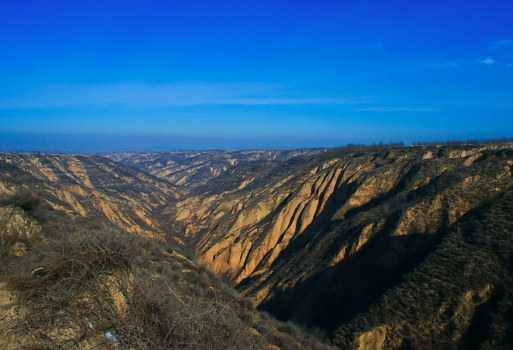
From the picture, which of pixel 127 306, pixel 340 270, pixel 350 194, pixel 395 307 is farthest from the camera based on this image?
pixel 350 194

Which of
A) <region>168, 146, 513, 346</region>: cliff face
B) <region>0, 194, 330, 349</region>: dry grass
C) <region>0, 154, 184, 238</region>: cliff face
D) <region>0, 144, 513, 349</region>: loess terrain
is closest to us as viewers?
<region>0, 194, 330, 349</region>: dry grass

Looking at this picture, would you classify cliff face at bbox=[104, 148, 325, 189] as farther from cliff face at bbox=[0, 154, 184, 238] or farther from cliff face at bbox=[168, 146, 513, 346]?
cliff face at bbox=[168, 146, 513, 346]

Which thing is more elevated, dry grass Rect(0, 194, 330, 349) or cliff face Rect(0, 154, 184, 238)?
dry grass Rect(0, 194, 330, 349)

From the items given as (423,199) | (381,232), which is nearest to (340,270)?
(381,232)

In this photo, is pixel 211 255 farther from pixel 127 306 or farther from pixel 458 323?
pixel 127 306

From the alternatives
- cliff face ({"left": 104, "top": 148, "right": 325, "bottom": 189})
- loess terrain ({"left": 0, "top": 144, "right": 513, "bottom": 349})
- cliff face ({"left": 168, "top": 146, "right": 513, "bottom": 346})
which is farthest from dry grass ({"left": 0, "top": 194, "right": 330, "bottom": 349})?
cliff face ({"left": 104, "top": 148, "right": 325, "bottom": 189})
